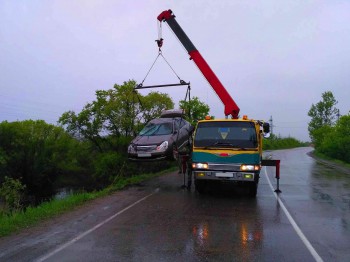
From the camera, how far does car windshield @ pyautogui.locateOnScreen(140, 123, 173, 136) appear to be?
Answer: 16.4 meters

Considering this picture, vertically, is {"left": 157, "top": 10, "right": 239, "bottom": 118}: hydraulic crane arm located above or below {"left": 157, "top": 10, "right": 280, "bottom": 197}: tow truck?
above

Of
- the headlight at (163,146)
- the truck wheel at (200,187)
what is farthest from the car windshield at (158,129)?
the truck wheel at (200,187)

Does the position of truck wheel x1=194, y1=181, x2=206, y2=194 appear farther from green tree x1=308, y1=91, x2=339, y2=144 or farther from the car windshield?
green tree x1=308, y1=91, x2=339, y2=144

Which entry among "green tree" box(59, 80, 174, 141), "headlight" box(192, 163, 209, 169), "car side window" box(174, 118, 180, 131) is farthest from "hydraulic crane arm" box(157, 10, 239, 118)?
"green tree" box(59, 80, 174, 141)

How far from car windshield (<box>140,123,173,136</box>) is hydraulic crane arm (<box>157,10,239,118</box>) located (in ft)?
8.53

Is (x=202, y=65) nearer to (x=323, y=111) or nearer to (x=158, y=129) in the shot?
(x=158, y=129)

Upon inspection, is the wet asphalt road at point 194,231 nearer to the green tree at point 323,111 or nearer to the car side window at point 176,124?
the car side window at point 176,124

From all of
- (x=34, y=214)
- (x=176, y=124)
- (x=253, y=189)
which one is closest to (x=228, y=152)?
(x=253, y=189)

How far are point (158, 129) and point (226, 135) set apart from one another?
4689 millimetres

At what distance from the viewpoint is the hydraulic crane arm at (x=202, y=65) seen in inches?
677

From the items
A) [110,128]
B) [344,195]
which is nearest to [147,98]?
[110,128]

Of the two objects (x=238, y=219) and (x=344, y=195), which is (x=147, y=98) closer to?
(x=344, y=195)

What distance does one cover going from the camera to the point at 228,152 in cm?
1211

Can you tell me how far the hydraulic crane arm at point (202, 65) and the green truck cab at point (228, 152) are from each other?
4.14 m
